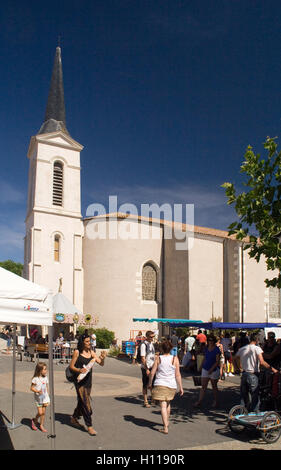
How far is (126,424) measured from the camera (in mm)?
8352

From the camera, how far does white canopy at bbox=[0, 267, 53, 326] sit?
588cm

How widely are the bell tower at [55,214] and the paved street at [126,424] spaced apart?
16.4m

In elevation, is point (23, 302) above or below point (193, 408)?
above

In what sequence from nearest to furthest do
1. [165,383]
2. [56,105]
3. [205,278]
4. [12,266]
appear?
[165,383], [205,278], [56,105], [12,266]

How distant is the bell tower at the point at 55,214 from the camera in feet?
97.6

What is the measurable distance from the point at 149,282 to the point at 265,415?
86.6 ft

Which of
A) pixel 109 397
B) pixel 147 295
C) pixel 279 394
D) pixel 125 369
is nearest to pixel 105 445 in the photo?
pixel 279 394

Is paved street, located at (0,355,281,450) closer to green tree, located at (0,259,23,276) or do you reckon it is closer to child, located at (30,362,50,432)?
child, located at (30,362,50,432)

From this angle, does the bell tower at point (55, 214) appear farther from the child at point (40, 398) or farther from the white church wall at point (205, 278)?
the child at point (40, 398)

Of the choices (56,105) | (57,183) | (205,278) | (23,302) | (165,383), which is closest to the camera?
(23,302)

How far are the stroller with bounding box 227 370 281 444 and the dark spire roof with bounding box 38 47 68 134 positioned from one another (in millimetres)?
28278

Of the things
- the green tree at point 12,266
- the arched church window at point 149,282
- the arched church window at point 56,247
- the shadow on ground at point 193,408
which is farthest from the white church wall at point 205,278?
the green tree at point 12,266

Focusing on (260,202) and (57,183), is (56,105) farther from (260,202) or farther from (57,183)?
(260,202)

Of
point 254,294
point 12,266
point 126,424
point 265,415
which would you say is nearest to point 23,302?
point 126,424
